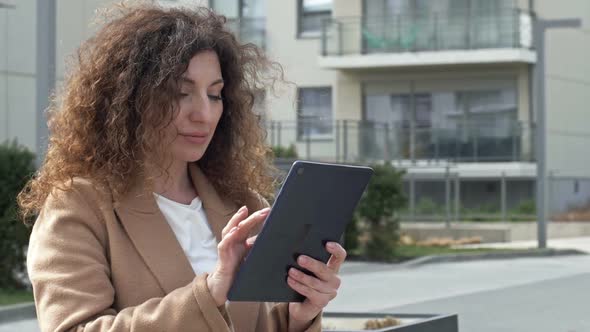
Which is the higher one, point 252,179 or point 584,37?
point 584,37

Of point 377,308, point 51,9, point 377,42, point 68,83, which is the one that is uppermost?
point 377,42

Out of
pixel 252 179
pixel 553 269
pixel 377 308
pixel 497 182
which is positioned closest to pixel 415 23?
pixel 497 182

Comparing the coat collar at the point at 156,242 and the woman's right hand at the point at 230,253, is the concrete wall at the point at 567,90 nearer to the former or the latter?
the coat collar at the point at 156,242

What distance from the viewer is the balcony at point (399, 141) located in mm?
28266

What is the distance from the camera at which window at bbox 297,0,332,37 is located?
38.3 m

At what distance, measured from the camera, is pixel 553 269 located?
1988 cm

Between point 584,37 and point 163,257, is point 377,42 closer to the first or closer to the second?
point 584,37

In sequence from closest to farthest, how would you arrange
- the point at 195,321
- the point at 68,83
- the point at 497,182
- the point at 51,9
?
the point at 195,321, the point at 68,83, the point at 51,9, the point at 497,182

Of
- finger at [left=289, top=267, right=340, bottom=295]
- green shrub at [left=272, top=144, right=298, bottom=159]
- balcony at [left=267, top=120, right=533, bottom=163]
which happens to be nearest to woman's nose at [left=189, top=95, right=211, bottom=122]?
finger at [left=289, top=267, right=340, bottom=295]

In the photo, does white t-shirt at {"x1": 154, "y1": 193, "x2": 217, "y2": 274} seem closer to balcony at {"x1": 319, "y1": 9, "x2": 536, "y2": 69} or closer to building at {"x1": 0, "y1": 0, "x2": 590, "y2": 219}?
building at {"x1": 0, "y1": 0, "x2": 590, "y2": 219}

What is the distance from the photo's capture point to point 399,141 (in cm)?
3045

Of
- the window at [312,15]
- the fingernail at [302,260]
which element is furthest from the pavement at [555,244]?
the fingernail at [302,260]

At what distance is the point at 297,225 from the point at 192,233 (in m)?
0.43

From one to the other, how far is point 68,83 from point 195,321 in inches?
31.9
